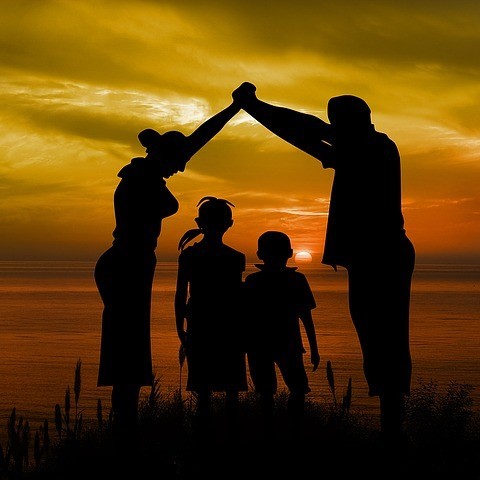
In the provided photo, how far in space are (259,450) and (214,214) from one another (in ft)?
7.13

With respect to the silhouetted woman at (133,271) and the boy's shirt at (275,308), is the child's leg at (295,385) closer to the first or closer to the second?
the boy's shirt at (275,308)

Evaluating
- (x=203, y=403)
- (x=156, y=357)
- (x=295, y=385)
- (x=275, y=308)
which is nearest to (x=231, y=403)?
(x=203, y=403)

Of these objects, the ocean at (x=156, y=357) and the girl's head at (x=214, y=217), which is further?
the ocean at (x=156, y=357)

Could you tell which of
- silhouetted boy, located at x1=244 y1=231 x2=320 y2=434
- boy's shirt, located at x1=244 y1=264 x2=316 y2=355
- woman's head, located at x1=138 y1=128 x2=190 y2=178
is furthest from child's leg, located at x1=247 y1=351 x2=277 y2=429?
woman's head, located at x1=138 y1=128 x2=190 y2=178

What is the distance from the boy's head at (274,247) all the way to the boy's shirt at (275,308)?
6.4 inches

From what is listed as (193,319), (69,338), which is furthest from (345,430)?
(69,338)

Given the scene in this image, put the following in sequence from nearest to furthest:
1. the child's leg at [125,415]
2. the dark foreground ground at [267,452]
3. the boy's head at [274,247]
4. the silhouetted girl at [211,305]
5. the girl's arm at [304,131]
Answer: the dark foreground ground at [267,452], the girl's arm at [304,131], the child's leg at [125,415], the silhouetted girl at [211,305], the boy's head at [274,247]

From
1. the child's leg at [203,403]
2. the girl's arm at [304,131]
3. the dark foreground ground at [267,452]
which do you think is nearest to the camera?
the dark foreground ground at [267,452]

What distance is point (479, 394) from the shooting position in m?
18.9

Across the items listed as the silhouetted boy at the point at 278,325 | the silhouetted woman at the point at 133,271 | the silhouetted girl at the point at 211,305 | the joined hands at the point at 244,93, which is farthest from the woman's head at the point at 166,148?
the silhouetted boy at the point at 278,325

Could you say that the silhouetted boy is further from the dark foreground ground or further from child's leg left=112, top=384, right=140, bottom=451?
child's leg left=112, top=384, right=140, bottom=451

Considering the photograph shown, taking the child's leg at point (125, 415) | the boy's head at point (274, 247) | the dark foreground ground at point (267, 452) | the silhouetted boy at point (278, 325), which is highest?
the boy's head at point (274, 247)

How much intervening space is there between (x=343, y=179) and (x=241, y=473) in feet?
8.36

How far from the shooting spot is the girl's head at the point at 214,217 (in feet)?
23.1
